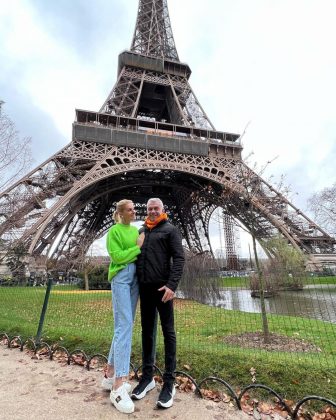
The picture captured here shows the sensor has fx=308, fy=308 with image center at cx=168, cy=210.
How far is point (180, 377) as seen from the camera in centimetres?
341

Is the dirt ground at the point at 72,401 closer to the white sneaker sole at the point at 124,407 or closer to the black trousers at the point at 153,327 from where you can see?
the white sneaker sole at the point at 124,407

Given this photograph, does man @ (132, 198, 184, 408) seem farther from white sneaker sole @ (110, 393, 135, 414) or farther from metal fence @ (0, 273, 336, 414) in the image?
metal fence @ (0, 273, 336, 414)

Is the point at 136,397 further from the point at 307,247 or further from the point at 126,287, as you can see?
the point at 307,247

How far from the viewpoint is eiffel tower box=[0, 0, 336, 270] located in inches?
690

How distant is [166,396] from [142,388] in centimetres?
30

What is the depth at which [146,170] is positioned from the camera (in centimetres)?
2503

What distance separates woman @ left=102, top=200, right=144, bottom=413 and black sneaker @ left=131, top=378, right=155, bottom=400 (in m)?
0.10

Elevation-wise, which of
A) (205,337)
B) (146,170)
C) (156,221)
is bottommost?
(205,337)

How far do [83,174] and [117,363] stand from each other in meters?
17.8

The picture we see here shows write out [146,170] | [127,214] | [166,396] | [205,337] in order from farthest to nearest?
[146,170] → [205,337] → [127,214] → [166,396]

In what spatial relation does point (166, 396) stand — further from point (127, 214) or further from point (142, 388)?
point (127, 214)

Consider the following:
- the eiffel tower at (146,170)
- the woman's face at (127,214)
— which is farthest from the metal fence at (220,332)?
the eiffel tower at (146,170)

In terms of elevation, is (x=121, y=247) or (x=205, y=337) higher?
(x=121, y=247)

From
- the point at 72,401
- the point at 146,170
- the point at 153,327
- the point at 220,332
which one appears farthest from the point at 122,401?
the point at 146,170
